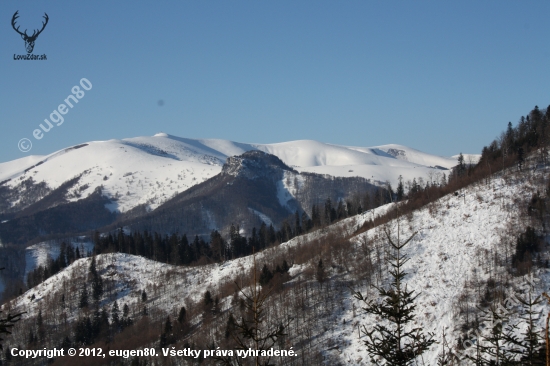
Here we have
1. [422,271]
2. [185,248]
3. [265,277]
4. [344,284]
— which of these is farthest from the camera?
[185,248]

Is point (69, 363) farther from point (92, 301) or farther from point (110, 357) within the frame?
point (92, 301)

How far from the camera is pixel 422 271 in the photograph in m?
78.4

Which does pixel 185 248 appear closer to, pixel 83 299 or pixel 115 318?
pixel 83 299

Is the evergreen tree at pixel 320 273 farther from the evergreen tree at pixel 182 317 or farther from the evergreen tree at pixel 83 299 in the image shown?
the evergreen tree at pixel 83 299

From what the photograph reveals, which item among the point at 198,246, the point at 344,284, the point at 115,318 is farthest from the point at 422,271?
the point at 198,246

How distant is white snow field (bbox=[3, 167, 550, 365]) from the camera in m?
68.1

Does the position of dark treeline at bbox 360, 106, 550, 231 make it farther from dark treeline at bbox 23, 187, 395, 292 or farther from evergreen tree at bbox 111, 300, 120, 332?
evergreen tree at bbox 111, 300, 120, 332

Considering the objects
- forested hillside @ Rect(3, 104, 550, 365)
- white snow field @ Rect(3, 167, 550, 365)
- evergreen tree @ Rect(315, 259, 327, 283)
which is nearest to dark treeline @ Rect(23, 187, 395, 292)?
forested hillside @ Rect(3, 104, 550, 365)

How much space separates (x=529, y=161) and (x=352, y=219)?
130 ft

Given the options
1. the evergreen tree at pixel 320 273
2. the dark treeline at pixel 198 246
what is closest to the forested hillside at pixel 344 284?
the evergreen tree at pixel 320 273

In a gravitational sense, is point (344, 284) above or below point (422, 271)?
below

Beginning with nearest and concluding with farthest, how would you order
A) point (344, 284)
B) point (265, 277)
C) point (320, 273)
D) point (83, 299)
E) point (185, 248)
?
point (344, 284)
point (320, 273)
point (265, 277)
point (83, 299)
point (185, 248)

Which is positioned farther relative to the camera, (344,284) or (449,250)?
(344,284)

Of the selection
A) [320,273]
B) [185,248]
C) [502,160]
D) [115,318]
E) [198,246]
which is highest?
[502,160]
